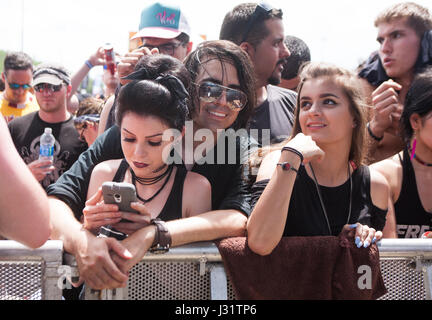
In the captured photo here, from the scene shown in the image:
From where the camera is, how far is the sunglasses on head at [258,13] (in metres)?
3.71

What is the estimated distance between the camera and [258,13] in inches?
147

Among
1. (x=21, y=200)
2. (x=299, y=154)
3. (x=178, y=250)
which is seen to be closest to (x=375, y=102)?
(x=299, y=154)

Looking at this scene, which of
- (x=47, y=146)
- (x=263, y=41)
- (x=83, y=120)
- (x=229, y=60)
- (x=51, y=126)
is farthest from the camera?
(x=51, y=126)

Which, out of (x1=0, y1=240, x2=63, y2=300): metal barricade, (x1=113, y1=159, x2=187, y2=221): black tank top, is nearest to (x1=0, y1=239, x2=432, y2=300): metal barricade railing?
(x1=0, y1=240, x2=63, y2=300): metal barricade

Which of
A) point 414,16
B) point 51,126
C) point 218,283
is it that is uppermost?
point 414,16

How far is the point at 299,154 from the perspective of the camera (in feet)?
6.84

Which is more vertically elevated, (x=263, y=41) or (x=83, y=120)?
(x=263, y=41)

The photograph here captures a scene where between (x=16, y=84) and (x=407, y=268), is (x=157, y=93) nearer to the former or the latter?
(x=407, y=268)

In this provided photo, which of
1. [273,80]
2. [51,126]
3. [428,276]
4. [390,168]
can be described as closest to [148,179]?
[428,276]

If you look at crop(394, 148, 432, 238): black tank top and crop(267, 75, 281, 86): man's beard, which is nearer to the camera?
crop(394, 148, 432, 238): black tank top

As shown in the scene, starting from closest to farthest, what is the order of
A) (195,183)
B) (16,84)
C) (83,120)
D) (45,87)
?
(195,183), (83,120), (45,87), (16,84)

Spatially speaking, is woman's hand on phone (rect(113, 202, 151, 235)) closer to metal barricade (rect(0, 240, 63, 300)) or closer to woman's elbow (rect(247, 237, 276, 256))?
metal barricade (rect(0, 240, 63, 300))

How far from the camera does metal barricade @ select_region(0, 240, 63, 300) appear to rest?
1692mm

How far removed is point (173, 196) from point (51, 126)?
274 cm
